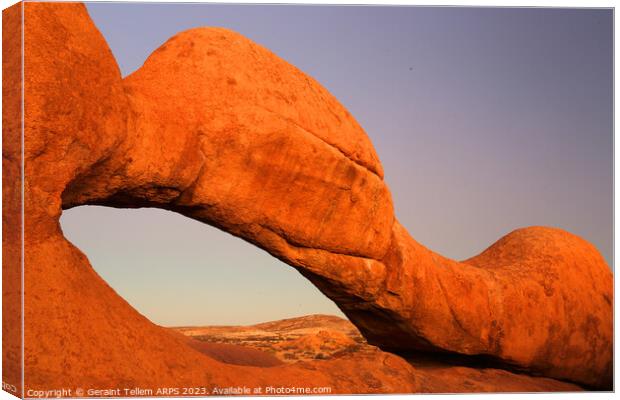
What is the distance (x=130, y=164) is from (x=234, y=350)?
12.0ft

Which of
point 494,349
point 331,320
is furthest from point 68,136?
point 331,320

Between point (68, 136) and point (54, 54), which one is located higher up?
point (54, 54)

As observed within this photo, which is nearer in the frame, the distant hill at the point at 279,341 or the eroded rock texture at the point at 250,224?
the eroded rock texture at the point at 250,224

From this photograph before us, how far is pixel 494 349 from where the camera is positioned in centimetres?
833

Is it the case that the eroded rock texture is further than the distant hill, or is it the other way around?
the distant hill

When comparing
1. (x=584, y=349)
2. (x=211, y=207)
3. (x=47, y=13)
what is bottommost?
(x=584, y=349)

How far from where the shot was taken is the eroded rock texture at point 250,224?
4.91 m

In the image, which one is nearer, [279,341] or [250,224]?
[250,224]

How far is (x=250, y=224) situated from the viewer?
21.5 feet

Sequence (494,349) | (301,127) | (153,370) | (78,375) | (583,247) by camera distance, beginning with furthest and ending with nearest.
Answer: (583,247) → (494,349) → (301,127) → (153,370) → (78,375)

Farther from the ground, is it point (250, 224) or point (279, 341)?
point (250, 224)

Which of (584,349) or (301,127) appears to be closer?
(301,127)

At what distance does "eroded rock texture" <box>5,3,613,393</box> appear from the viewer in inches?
193

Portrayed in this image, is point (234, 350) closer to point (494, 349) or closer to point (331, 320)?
point (494, 349)
